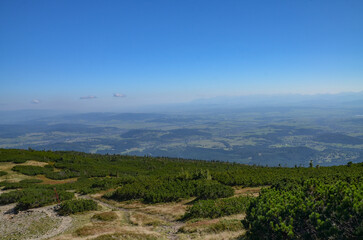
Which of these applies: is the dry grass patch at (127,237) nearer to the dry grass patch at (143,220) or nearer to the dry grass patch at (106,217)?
the dry grass patch at (143,220)

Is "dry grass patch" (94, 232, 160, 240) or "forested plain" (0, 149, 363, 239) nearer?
"forested plain" (0, 149, 363, 239)

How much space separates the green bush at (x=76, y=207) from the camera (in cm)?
1792

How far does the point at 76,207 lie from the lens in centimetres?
1820

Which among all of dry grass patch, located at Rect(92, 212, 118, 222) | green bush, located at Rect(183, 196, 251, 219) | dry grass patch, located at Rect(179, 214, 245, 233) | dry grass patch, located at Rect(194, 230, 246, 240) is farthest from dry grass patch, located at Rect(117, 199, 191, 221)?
dry grass patch, located at Rect(194, 230, 246, 240)

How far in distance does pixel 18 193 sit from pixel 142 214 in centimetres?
1411

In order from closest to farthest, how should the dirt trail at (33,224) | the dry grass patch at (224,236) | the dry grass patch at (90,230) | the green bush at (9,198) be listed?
the dry grass patch at (224,236), the dry grass patch at (90,230), the dirt trail at (33,224), the green bush at (9,198)

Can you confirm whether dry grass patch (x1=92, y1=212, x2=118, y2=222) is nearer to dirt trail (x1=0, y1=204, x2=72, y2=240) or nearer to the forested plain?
dirt trail (x1=0, y1=204, x2=72, y2=240)

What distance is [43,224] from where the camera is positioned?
1582cm

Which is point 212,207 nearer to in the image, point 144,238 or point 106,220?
point 144,238

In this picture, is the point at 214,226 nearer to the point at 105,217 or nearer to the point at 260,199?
the point at 260,199

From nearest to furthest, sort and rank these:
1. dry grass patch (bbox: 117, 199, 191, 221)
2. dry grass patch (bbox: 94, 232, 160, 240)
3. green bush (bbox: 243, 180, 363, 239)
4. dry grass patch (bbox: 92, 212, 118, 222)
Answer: green bush (bbox: 243, 180, 363, 239), dry grass patch (bbox: 94, 232, 160, 240), dry grass patch (bbox: 92, 212, 118, 222), dry grass patch (bbox: 117, 199, 191, 221)

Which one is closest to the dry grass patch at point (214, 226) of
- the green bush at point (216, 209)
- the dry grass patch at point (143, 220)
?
the green bush at point (216, 209)

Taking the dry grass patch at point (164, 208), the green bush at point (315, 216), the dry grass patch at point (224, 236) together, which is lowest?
the dry grass patch at point (164, 208)

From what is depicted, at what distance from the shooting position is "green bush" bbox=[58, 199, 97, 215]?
58.8 ft
